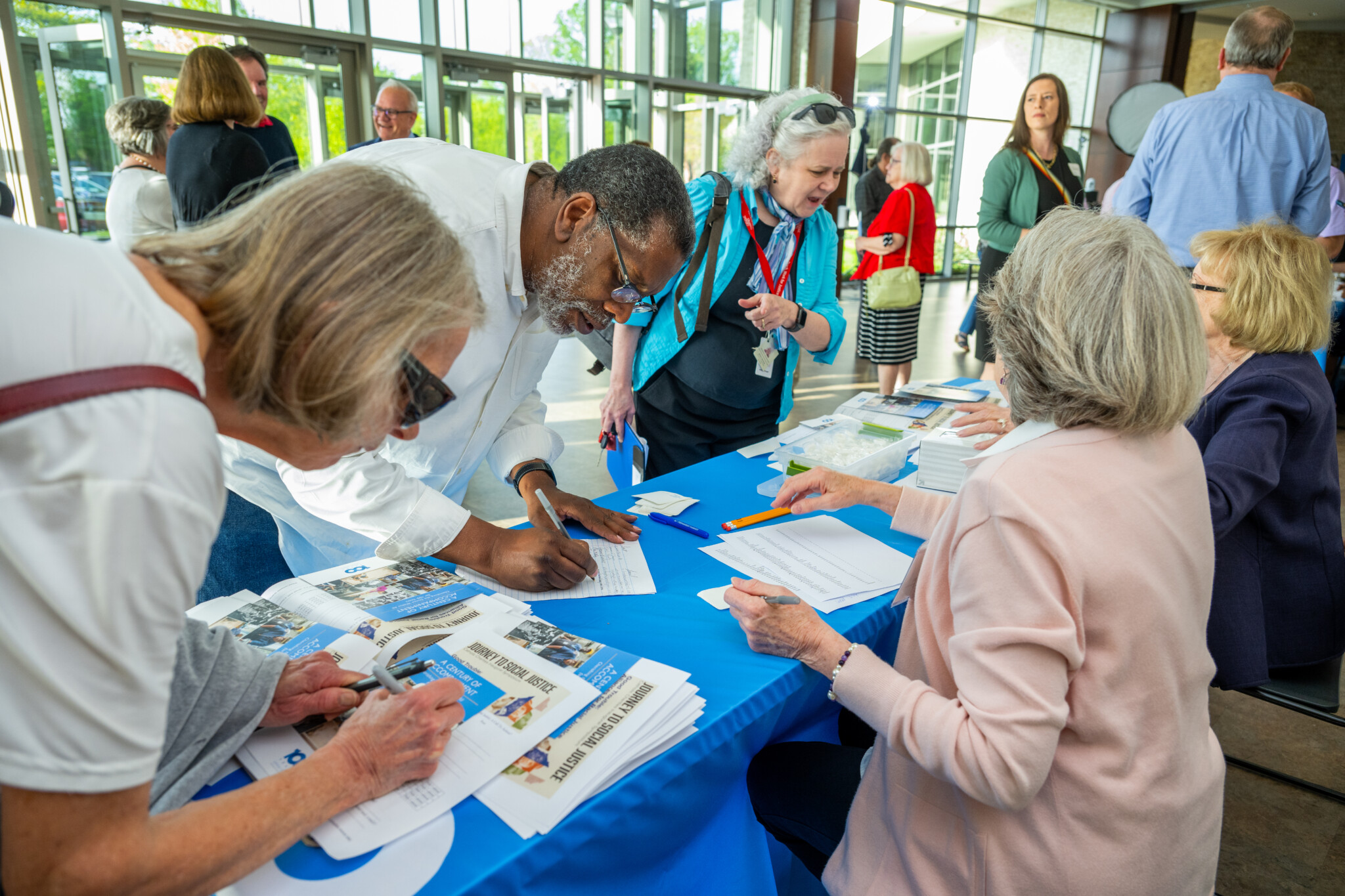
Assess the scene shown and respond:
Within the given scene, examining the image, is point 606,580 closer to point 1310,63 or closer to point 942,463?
point 942,463

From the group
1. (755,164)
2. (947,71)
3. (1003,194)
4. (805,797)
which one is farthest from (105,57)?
(947,71)

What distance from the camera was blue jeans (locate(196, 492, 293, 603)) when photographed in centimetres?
184

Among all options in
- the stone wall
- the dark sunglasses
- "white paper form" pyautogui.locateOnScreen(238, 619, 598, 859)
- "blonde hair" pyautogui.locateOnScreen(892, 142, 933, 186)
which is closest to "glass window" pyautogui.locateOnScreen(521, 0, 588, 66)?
"blonde hair" pyautogui.locateOnScreen(892, 142, 933, 186)

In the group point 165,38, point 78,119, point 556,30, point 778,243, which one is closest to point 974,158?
point 556,30

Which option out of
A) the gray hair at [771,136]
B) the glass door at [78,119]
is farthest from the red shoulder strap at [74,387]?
the glass door at [78,119]

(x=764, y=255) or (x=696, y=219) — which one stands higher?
(x=696, y=219)

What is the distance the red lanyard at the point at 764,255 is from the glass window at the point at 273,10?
5.92m

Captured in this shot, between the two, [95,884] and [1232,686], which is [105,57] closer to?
[95,884]

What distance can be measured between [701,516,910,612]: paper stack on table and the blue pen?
1.8 inches

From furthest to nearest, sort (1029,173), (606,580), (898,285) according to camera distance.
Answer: (898,285) < (1029,173) < (606,580)

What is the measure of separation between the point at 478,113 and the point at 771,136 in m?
6.42

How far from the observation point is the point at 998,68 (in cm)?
1208

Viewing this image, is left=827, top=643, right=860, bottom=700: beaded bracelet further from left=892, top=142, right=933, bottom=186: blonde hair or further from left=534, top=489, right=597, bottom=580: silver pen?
left=892, top=142, right=933, bottom=186: blonde hair

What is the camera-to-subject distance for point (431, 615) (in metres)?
1.25
